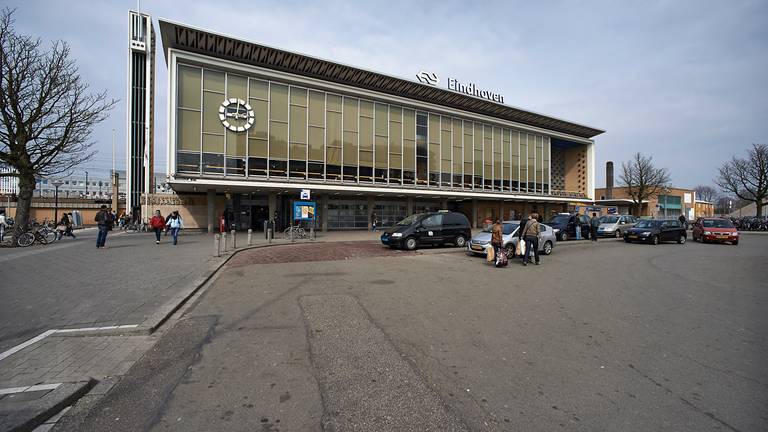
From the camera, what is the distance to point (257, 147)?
24594mm

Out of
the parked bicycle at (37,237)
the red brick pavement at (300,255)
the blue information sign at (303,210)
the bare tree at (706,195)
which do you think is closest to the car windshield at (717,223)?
the red brick pavement at (300,255)

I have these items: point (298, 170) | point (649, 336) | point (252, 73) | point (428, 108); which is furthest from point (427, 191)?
point (649, 336)

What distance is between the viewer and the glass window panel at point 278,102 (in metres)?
25.3

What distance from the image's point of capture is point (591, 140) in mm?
43781

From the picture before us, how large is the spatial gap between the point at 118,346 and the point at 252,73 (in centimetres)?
2420

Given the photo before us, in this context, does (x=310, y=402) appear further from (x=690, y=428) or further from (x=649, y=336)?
(x=649, y=336)

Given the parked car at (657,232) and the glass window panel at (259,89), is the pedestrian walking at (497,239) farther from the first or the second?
the glass window panel at (259,89)

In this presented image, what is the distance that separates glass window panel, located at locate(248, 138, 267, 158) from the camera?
24.4m

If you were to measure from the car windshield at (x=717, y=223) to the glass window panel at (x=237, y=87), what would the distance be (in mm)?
30491

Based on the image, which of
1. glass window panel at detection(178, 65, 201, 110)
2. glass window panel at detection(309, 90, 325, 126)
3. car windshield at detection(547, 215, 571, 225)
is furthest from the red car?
glass window panel at detection(178, 65, 201, 110)

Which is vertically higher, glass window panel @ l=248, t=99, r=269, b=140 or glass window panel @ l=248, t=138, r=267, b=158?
glass window panel @ l=248, t=99, r=269, b=140

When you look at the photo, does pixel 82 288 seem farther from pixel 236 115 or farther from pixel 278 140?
pixel 278 140

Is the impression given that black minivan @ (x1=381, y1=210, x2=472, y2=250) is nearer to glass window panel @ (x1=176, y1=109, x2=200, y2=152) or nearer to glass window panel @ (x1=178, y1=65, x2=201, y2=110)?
glass window panel @ (x1=176, y1=109, x2=200, y2=152)

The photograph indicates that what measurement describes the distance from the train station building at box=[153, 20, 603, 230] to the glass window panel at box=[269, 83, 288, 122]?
2.9 inches
